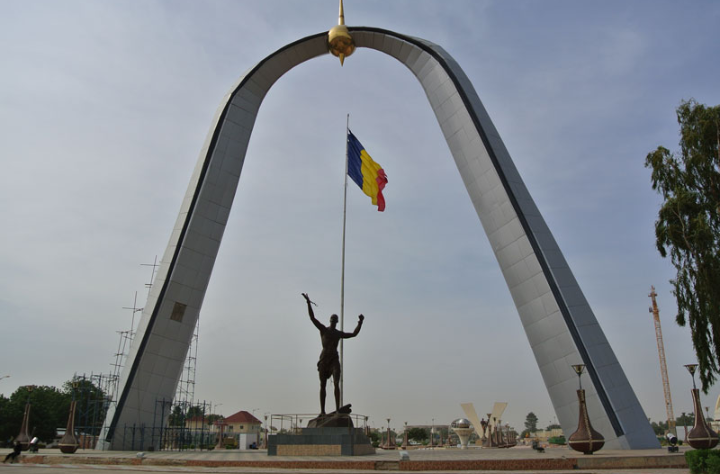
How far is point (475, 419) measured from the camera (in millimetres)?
40625

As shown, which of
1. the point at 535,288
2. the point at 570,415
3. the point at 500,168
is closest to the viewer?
the point at 570,415

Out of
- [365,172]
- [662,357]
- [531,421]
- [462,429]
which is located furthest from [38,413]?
[531,421]

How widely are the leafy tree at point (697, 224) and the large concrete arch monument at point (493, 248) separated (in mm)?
3575

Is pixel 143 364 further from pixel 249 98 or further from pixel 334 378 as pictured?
pixel 249 98

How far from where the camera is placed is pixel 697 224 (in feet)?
53.4

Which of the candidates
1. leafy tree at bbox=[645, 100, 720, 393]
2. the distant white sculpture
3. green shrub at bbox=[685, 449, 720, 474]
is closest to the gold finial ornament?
leafy tree at bbox=[645, 100, 720, 393]

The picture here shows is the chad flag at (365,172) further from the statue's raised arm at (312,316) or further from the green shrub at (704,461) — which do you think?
the green shrub at (704,461)

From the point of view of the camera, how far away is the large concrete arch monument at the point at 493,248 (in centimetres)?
1534

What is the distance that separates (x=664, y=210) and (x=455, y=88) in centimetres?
846

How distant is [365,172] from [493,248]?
5.77 metres

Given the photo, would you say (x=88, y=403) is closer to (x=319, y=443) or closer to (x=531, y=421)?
(x=319, y=443)

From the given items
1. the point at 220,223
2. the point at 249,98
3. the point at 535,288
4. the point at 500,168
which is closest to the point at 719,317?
the point at 535,288

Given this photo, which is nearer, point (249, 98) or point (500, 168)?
point (500, 168)

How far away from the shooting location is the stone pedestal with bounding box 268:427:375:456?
12477mm
